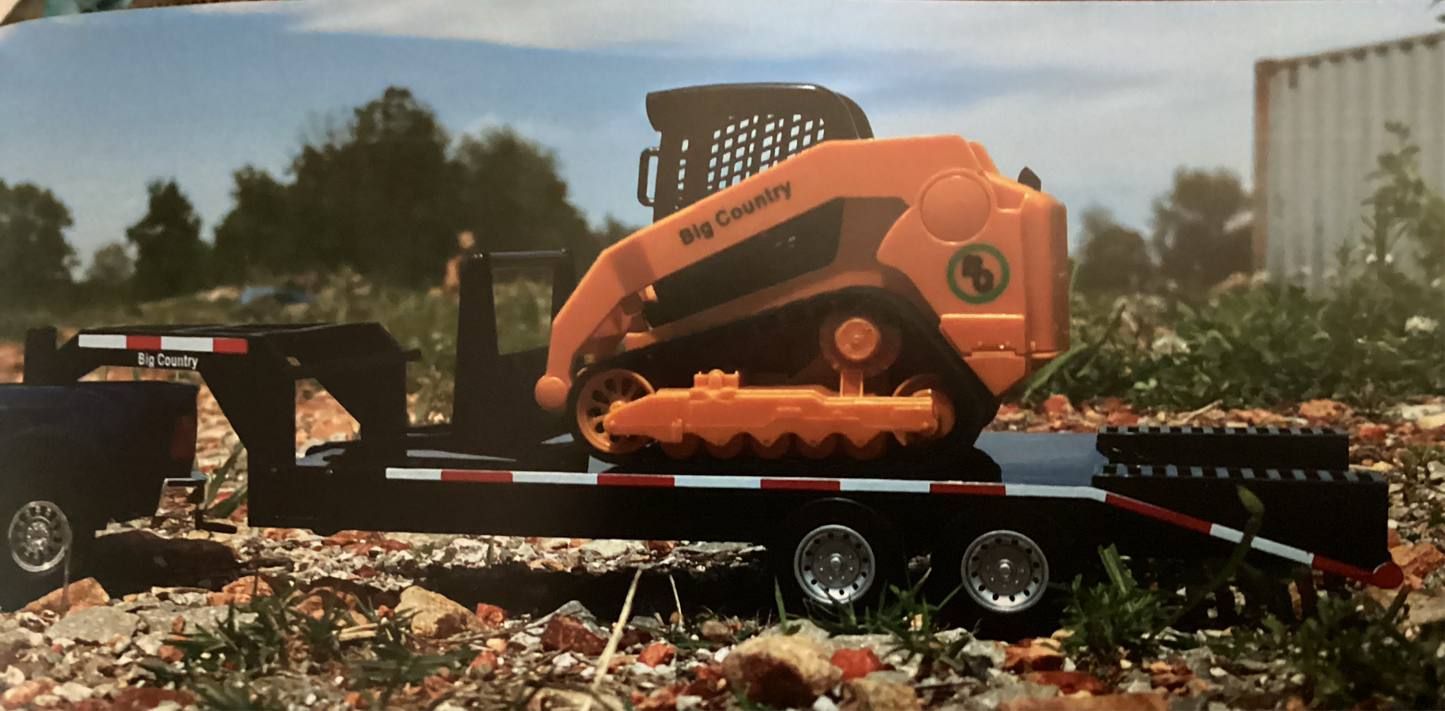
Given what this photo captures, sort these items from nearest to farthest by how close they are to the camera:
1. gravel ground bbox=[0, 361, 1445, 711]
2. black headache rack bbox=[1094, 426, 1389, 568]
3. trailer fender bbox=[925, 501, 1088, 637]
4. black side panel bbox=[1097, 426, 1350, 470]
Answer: gravel ground bbox=[0, 361, 1445, 711] < black headache rack bbox=[1094, 426, 1389, 568] < trailer fender bbox=[925, 501, 1088, 637] < black side panel bbox=[1097, 426, 1350, 470]

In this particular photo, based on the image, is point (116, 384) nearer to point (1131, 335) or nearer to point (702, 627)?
point (702, 627)

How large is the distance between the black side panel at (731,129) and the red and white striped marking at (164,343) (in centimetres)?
109

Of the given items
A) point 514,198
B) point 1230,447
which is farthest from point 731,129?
point 1230,447

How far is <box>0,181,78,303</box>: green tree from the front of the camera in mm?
3076

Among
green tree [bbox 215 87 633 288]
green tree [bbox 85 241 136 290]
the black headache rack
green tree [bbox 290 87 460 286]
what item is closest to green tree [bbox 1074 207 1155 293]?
the black headache rack

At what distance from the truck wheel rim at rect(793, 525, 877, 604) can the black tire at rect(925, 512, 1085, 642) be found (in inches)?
6.4

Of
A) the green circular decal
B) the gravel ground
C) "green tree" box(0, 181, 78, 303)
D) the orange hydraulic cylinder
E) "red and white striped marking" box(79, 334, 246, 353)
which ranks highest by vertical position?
"green tree" box(0, 181, 78, 303)

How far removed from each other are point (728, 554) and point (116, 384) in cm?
173

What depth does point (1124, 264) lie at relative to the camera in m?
2.95

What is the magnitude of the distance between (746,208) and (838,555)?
0.83 m

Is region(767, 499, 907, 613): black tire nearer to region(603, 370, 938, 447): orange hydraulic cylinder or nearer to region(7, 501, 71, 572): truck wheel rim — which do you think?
region(603, 370, 938, 447): orange hydraulic cylinder

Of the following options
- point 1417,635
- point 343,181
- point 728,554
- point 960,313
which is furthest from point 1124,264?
point 343,181

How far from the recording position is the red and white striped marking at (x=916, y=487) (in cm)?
253

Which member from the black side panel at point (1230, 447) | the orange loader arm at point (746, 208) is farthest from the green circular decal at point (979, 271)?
the black side panel at point (1230, 447)
